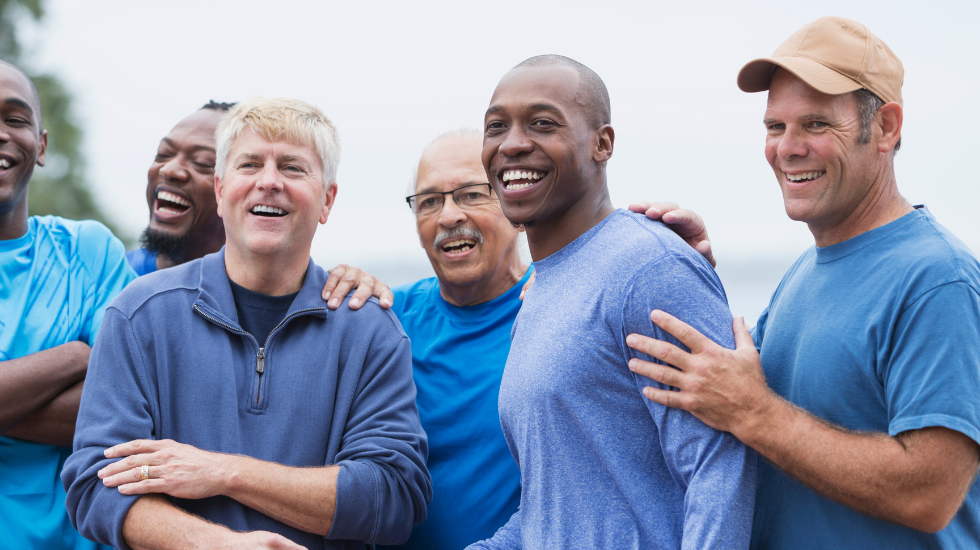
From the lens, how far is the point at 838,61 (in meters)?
2.24

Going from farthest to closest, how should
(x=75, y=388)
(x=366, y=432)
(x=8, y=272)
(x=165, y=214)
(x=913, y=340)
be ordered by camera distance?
(x=165, y=214) → (x=8, y=272) → (x=75, y=388) → (x=366, y=432) → (x=913, y=340)

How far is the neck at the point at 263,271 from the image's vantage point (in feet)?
9.48

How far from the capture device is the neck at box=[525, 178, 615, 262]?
2.44 metres

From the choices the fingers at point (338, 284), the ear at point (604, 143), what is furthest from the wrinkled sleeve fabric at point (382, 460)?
the ear at point (604, 143)

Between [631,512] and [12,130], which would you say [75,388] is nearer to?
[12,130]

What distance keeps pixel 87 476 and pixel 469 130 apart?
7.24 feet

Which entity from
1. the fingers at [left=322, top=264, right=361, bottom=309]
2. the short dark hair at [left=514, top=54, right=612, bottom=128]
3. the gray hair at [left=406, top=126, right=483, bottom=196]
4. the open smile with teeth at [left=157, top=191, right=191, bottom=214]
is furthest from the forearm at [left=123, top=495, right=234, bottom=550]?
the open smile with teeth at [left=157, top=191, right=191, bottom=214]

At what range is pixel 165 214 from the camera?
168 inches

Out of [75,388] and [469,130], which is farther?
[469,130]

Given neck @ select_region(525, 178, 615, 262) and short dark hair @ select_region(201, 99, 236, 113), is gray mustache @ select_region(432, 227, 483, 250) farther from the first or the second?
short dark hair @ select_region(201, 99, 236, 113)

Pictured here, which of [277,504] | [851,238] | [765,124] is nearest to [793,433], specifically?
[851,238]

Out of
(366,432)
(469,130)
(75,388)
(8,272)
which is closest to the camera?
(366,432)

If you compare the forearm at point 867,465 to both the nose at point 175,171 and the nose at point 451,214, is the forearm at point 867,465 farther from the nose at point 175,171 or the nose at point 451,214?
the nose at point 175,171

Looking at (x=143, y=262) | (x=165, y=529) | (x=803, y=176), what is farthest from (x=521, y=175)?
(x=143, y=262)
